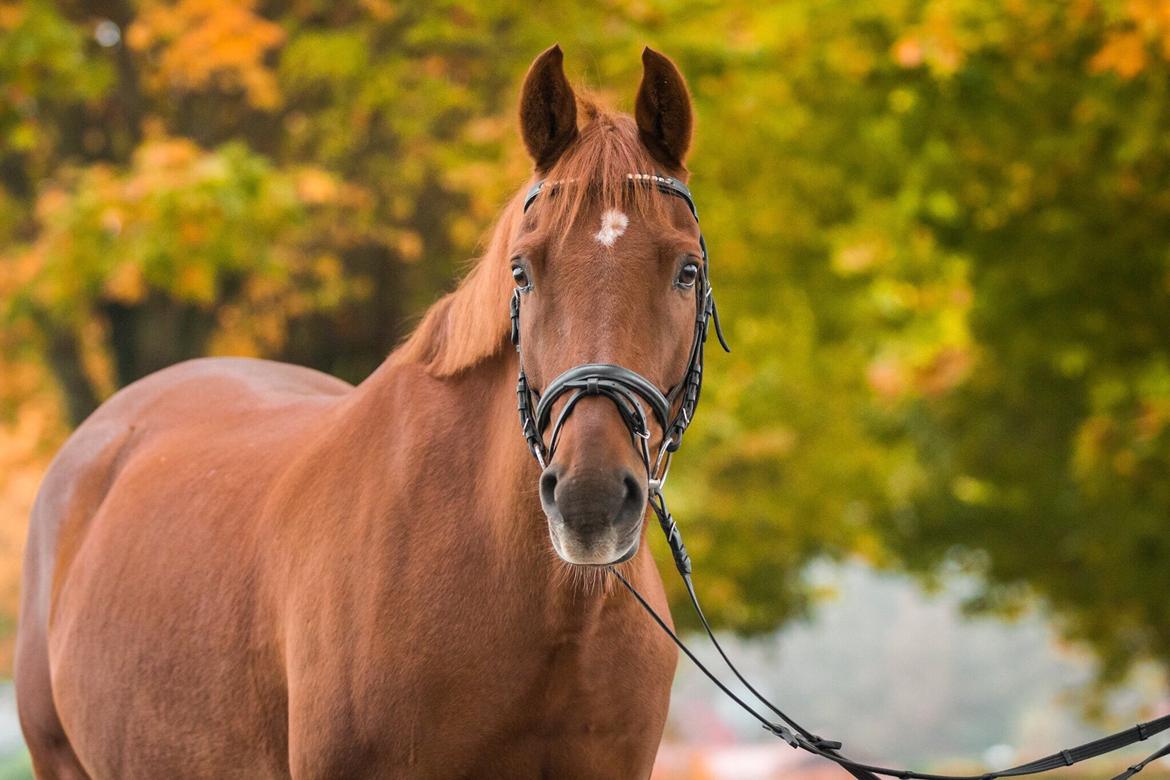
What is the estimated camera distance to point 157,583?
4.53m

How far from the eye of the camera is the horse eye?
3.31 m

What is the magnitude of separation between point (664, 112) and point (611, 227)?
438 mm

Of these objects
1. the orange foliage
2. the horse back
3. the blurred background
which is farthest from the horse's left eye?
the orange foliage

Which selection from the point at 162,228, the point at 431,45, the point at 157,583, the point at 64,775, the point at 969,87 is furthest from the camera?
the point at 431,45

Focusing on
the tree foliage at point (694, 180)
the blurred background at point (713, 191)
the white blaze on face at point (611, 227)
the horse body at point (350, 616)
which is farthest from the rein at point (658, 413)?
the blurred background at point (713, 191)

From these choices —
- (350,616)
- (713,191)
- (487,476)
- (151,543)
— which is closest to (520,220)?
(487,476)

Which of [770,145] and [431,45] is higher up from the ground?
[770,145]

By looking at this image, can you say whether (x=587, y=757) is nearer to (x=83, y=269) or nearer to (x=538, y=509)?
(x=538, y=509)

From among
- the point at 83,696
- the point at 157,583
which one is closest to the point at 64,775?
the point at 83,696

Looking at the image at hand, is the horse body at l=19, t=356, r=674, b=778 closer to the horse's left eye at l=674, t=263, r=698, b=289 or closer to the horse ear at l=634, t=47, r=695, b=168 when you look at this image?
the horse's left eye at l=674, t=263, r=698, b=289

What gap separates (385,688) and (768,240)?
10613mm

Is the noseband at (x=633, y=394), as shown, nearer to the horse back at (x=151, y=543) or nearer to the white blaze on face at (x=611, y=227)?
the white blaze on face at (x=611, y=227)

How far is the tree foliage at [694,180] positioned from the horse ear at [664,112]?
16.1 feet

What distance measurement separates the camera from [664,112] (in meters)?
3.53
